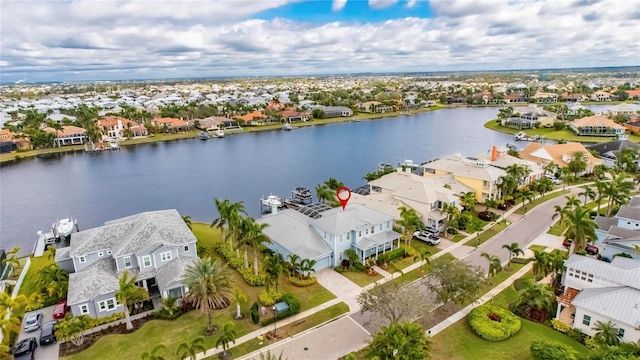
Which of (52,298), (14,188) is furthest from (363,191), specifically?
(14,188)

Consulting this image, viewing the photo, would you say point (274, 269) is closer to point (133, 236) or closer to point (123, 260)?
point (123, 260)

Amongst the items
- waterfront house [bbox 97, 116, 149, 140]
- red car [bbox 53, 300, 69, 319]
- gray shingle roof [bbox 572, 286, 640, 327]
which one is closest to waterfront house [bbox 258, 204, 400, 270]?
gray shingle roof [bbox 572, 286, 640, 327]

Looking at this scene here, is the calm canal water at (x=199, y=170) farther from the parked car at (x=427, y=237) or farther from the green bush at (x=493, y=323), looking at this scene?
the green bush at (x=493, y=323)

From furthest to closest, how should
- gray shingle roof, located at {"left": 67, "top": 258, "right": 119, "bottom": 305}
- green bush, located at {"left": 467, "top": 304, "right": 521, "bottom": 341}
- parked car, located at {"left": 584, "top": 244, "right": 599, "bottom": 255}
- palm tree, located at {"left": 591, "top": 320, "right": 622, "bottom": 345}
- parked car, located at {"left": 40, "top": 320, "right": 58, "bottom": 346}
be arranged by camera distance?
parked car, located at {"left": 584, "top": 244, "right": 599, "bottom": 255} < gray shingle roof, located at {"left": 67, "top": 258, "right": 119, "bottom": 305} < parked car, located at {"left": 40, "top": 320, "right": 58, "bottom": 346} < green bush, located at {"left": 467, "top": 304, "right": 521, "bottom": 341} < palm tree, located at {"left": 591, "top": 320, "right": 622, "bottom": 345}

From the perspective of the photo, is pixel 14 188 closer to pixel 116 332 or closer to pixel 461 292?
pixel 116 332

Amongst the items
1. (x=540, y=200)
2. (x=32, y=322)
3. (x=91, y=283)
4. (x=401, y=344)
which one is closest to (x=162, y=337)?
(x=91, y=283)

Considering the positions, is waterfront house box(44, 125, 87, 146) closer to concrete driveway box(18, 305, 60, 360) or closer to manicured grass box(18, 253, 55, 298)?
manicured grass box(18, 253, 55, 298)
